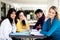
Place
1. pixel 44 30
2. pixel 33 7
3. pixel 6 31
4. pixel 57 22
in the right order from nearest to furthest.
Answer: pixel 57 22, pixel 44 30, pixel 6 31, pixel 33 7

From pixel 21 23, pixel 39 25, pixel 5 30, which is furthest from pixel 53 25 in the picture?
pixel 21 23

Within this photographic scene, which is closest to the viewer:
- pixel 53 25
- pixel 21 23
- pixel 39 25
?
pixel 53 25

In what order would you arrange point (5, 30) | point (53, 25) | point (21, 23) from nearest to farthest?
point (53, 25) < point (5, 30) < point (21, 23)

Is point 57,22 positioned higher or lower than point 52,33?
higher

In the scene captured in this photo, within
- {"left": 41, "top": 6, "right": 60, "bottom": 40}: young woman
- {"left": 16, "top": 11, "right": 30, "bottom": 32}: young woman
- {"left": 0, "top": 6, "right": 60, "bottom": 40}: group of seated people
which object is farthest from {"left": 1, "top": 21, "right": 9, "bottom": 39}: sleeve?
{"left": 16, "top": 11, "right": 30, "bottom": 32}: young woman

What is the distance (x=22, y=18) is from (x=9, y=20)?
3.81 ft

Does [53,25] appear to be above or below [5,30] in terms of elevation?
above

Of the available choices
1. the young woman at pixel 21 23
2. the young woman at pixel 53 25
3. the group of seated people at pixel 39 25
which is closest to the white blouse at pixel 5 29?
the group of seated people at pixel 39 25

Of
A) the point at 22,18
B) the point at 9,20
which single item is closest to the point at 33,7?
the point at 22,18

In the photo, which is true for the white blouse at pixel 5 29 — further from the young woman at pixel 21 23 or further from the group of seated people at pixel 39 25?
the young woman at pixel 21 23

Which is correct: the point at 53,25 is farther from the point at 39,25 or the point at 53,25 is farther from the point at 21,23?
the point at 21,23

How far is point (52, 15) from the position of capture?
2.93 meters

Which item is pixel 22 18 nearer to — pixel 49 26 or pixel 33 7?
pixel 49 26

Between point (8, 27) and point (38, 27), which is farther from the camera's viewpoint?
point (38, 27)
